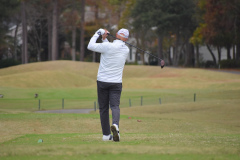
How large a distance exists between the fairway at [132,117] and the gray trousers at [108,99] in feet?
1.84

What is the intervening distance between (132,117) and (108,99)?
12680 mm

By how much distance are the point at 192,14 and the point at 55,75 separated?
1204 inches

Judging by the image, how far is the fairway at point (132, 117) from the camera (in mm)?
6715

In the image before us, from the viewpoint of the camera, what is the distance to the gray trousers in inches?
354

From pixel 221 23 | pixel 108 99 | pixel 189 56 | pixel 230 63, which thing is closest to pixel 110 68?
pixel 108 99

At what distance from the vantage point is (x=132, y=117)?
21828mm

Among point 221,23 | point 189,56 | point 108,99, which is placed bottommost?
point 108,99

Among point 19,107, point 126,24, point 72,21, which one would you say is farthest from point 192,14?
point 19,107

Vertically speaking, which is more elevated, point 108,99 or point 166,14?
point 166,14

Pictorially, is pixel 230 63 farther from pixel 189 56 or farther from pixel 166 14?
pixel 189 56

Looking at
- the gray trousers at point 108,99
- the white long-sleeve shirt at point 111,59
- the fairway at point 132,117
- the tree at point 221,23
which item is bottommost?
the fairway at point 132,117

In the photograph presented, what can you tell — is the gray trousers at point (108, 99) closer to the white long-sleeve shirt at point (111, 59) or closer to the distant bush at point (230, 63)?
the white long-sleeve shirt at point (111, 59)

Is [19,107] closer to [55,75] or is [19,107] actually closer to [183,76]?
[55,75]

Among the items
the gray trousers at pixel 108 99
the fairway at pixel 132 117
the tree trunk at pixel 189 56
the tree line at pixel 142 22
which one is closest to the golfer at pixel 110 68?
the gray trousers at pixel 108 99
